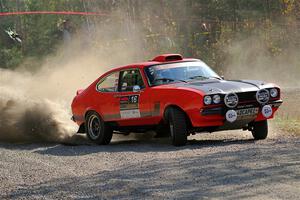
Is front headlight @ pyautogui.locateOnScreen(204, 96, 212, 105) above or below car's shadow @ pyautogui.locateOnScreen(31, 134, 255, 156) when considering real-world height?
above

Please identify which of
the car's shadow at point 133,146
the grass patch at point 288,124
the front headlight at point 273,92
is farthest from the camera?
the grass patch at point 288,124

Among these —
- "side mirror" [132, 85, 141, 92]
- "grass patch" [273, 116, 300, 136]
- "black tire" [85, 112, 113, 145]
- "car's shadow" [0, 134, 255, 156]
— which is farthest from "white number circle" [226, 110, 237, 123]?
"black tire" [85, 112, 113, 145]

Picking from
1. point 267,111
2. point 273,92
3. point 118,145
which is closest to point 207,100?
point 267,111

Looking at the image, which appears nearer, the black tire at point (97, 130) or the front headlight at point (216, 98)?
the front headlight at point (216, 98)

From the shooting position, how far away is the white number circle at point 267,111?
483 inches

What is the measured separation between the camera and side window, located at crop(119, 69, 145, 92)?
1330cm

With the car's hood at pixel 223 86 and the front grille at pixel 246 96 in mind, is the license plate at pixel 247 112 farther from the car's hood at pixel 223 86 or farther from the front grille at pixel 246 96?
the car's hood at pixel 223 86

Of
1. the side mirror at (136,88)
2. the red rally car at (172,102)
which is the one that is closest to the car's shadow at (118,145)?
the red rally car at (172,102)

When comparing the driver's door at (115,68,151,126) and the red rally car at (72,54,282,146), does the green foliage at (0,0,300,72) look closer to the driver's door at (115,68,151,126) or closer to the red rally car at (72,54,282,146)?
the red rally car at (72,54,282,146)

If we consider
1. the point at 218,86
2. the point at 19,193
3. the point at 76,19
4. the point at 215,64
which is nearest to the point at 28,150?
the point at 218,86

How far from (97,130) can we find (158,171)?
4977 millimetres

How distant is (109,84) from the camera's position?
45.9 feet

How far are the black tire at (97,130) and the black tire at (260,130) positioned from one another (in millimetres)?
2803

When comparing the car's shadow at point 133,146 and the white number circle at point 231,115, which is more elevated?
the white number circle at point 231,115
